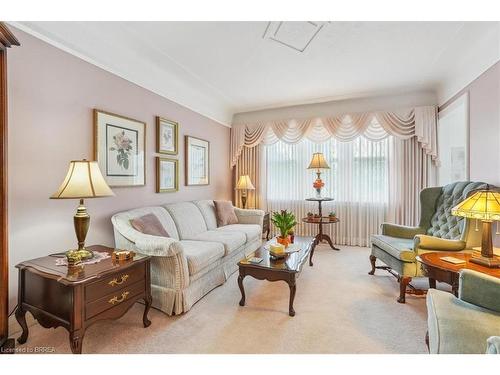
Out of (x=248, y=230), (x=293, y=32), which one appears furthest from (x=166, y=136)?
(x=293, y=32)

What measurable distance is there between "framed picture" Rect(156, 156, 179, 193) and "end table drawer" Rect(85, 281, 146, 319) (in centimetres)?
163

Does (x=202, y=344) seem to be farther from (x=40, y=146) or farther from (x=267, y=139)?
(x=267, y=139)

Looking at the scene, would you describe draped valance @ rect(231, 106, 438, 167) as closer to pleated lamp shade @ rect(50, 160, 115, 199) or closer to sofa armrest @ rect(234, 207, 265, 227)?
sofa armrest @ rect(234, 207, 265, 227)

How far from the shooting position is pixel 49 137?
2.15 meters

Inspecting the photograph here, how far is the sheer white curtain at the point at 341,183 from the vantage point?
14.5 feet

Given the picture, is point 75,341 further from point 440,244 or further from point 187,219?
point 440,244

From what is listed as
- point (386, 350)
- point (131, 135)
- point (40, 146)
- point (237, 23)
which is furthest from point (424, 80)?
point (40, 146)

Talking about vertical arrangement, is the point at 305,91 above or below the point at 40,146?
above

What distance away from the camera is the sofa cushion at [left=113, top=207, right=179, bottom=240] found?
99.1 inches

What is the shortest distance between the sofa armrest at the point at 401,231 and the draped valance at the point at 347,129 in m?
1.63

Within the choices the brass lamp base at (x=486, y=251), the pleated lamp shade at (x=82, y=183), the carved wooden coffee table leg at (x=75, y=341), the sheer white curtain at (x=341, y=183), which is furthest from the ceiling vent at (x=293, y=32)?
the carved wooden coffee table leg at (x=75, y=341)

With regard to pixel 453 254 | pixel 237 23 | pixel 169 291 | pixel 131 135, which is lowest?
pixel 169 291

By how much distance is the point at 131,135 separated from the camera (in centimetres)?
296
